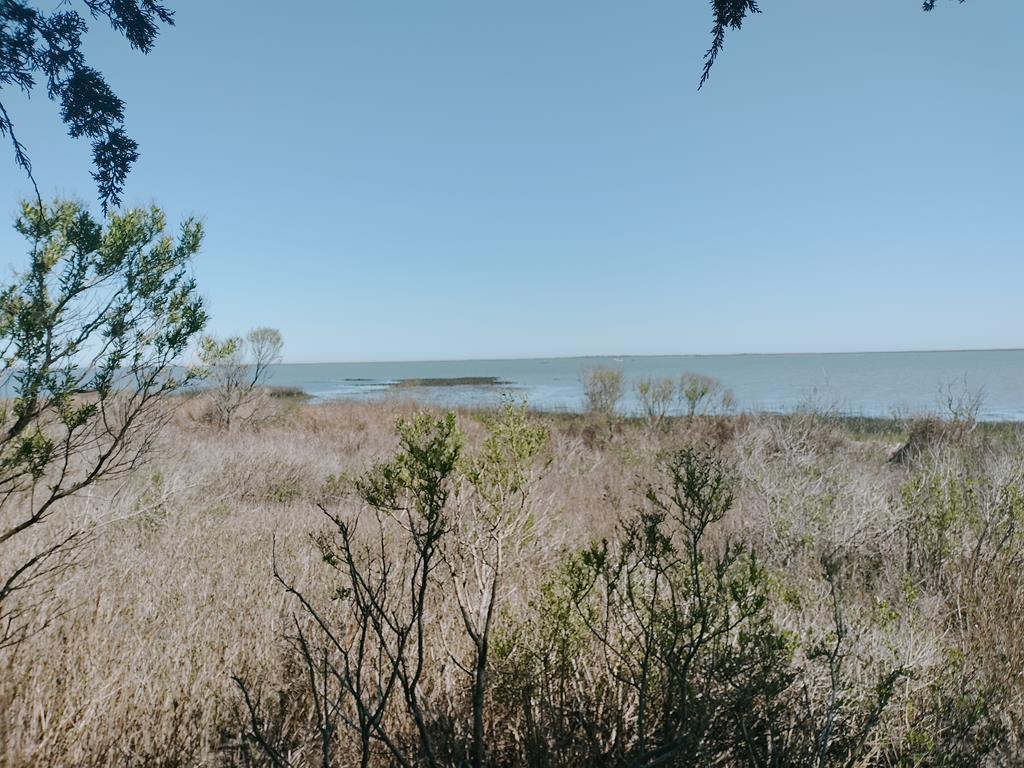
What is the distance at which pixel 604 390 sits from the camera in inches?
715

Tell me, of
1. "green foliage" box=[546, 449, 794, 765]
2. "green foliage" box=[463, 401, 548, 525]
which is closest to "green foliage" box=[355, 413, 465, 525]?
"green foliage" box=[463, 401, 548, 525]

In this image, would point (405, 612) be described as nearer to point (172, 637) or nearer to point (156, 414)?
point (172, 637)

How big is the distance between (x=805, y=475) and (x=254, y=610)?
22.7 ft

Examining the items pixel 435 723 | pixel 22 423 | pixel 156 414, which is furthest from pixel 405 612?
pixel 22 423

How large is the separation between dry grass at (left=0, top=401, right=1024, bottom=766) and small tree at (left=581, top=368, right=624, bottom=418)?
8937 mm

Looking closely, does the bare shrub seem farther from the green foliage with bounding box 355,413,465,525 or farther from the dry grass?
the green foliage with bounding box 355,413,465,525

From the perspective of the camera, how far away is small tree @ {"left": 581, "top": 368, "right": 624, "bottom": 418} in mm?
17953

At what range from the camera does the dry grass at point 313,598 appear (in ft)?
8.78

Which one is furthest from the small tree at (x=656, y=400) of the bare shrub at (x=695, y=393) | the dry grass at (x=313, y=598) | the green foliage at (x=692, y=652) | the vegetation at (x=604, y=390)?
the green foliage at (x=692, y=652)

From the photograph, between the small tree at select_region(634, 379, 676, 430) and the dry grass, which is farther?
the small tree at select_region(634, 379, 676, 430)

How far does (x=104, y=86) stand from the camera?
236 cm

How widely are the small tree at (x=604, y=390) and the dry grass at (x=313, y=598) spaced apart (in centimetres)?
894

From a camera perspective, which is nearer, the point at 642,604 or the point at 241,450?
the point at 642,604

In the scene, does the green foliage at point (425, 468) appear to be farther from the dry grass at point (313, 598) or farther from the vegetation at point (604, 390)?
the vegetation at point (604, 390)
